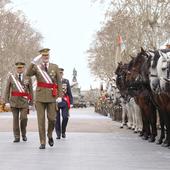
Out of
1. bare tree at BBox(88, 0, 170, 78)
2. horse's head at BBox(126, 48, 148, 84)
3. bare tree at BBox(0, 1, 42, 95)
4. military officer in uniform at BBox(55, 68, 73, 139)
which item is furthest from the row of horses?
bare tree at BBox(0, 1, 42, 95)

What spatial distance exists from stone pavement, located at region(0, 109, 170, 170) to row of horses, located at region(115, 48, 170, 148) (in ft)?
1.77

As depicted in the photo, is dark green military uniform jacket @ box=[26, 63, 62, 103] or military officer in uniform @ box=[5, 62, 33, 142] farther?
military officer in uniform @ box=[5, 62, 33, 142]

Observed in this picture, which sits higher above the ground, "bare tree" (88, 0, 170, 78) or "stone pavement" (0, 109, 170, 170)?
"bare tree" (88, 0, 170, 78)

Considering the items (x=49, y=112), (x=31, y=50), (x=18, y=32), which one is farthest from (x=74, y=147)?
(x=31, y=50)

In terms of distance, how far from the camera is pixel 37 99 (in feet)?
53.5

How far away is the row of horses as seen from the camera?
51.7 ft

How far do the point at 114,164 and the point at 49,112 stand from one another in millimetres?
3918

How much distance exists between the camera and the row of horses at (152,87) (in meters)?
15.8

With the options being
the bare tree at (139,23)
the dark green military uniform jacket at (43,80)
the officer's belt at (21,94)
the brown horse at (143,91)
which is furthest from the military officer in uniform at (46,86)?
the bare tree at (139,23)

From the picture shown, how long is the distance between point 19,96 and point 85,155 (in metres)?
4.58

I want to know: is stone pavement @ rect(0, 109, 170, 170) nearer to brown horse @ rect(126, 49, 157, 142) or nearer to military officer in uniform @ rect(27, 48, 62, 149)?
brown horse @ rect(126, 49, 157, 142)

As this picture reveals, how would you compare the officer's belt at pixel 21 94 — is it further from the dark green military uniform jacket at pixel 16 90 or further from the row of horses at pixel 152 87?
the row of horses at pixel 152 87

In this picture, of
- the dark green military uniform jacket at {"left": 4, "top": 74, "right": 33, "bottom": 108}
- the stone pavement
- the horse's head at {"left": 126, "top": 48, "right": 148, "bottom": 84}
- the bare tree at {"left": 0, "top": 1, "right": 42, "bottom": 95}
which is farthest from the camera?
the bare tree at {"left": 0, "top": 1, "right": 42, "bottom": 95}

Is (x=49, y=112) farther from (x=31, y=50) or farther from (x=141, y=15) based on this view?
(x=31, y=50)
